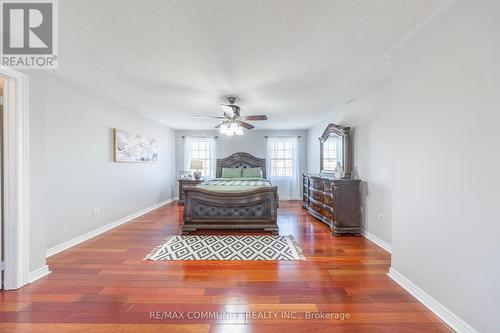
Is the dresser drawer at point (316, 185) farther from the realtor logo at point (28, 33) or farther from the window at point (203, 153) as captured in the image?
the realtor logo at point (28, 33)

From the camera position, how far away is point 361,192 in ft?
12.5

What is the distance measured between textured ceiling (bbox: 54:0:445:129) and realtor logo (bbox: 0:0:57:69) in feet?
0.30

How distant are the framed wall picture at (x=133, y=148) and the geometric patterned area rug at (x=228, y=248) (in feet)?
6.49

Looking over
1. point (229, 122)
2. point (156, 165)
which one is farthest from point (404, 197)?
point (156, 165)

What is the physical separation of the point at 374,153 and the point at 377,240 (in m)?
1.27

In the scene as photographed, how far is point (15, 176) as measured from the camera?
84.7 inches

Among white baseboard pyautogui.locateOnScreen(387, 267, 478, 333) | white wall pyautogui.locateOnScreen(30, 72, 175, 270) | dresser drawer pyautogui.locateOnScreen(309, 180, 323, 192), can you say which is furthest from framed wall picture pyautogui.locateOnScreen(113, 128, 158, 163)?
white baseboard pyautogui.locateOnScreen(387, 267, 478, 333)

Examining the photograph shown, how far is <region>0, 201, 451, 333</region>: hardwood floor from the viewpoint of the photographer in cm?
170

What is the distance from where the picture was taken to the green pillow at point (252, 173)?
6.68 meters

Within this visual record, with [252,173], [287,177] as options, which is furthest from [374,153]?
[287,177]

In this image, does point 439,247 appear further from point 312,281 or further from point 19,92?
point 19,92

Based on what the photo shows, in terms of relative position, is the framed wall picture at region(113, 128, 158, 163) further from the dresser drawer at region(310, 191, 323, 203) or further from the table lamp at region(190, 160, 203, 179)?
the dresser drawer at region(310, 191, 323, 203)

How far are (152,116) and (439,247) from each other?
5475 millimetres

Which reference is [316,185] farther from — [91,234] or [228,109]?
[91,234]
